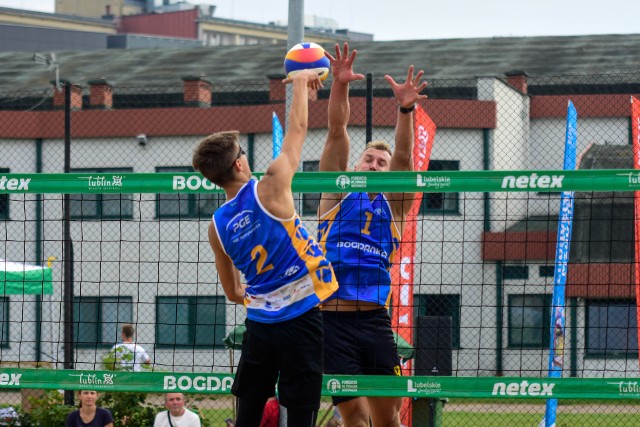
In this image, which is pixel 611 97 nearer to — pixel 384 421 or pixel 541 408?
pixel 541 408

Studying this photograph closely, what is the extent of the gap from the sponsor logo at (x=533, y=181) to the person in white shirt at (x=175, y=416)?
206 inches

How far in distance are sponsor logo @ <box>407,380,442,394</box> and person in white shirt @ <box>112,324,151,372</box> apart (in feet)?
7.16

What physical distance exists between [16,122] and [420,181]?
19744 millimetres

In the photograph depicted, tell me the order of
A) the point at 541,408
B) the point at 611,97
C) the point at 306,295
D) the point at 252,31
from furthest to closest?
the point at 252,31
the point at 611,97
the point at 541,408
the point at 306,295

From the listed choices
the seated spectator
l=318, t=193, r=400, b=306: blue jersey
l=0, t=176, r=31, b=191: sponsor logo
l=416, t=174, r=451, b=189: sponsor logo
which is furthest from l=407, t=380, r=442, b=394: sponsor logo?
the seated spectator

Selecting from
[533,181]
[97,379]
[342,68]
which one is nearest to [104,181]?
[97,379]

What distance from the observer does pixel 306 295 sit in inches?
210

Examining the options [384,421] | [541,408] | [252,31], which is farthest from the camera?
[252,31]

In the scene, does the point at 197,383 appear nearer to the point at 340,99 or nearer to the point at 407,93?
the point at 340,99

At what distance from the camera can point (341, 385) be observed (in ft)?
22.3

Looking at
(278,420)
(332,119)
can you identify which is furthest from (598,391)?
(278,420)

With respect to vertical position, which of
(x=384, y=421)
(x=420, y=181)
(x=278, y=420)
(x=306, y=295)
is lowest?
(x=278, y=420)

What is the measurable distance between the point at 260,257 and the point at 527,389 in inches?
106

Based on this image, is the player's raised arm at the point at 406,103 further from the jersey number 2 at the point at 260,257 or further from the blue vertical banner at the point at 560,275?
the blue vertical banner at the point at 560,275
